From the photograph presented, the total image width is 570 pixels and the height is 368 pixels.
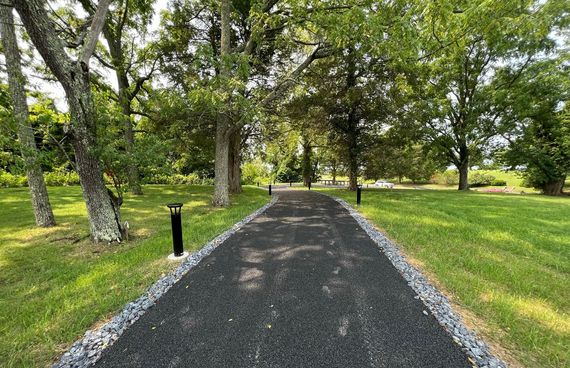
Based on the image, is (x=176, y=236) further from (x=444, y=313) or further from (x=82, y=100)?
(x=444, y=313)

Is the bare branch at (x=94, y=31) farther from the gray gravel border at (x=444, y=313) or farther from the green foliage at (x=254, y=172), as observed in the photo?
the green foliage at (x=254, y=172)

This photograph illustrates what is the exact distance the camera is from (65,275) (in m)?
3.69

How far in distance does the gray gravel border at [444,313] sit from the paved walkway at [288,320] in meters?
0.10

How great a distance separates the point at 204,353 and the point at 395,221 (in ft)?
19.8

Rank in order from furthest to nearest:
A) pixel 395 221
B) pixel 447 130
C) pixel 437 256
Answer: pixel 447 130 < pixel 395 221 < pixel 437 256

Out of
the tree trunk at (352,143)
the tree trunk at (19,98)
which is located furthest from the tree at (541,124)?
the tree trunk at (19,98)

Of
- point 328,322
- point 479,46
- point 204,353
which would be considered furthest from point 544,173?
point 204,353

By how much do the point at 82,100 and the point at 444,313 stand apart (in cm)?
713

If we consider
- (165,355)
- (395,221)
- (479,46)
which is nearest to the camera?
(165,355)

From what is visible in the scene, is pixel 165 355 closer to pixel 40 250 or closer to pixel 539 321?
pixel 539 321

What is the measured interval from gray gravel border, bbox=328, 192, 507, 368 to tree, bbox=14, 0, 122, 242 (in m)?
5.92

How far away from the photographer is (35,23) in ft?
A: 14.3

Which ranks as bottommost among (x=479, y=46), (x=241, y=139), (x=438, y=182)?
(x=438, y=182)

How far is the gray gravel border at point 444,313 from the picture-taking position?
1996 mm
